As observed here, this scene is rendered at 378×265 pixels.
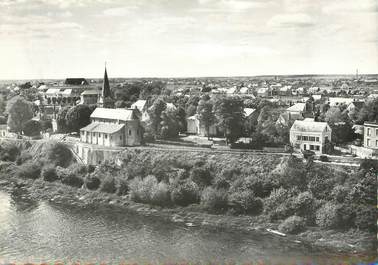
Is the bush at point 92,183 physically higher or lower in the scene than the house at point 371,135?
lower

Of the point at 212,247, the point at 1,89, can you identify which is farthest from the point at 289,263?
the point at 1,89

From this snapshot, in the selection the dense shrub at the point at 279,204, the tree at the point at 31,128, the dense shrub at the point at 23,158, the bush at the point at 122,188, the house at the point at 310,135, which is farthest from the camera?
the tree at the point at 31,128

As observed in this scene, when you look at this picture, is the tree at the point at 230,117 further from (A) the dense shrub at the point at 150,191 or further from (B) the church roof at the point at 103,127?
(B) the church roof at the point at 103,127

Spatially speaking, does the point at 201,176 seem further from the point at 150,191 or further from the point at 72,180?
the point at 72,180

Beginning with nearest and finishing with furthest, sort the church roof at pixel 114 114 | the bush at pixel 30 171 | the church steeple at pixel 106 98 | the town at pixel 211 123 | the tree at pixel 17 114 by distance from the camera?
the town at pixel 211 123 < the bush at pixel 30 171 < the church roof at pixel 114 114 < the church steeple at pixel 106 98 < the tree at pixel 17 114

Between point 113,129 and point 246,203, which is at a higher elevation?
point 113,129

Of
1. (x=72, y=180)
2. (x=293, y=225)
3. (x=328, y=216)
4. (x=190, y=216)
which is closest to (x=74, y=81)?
(x=72, y=180)

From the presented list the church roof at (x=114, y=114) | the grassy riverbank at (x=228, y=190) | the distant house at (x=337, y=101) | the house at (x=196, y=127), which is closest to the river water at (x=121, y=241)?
the grassy riverbank at (x=228, y=190)

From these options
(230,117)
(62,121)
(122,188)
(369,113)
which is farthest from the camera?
(62,121)
